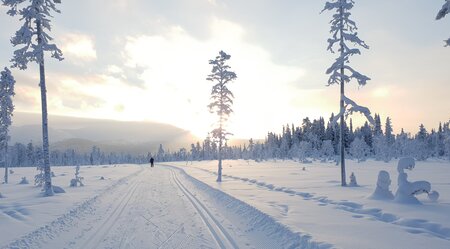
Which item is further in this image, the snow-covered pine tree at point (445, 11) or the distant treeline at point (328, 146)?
the distant treeline at point (328, 146)

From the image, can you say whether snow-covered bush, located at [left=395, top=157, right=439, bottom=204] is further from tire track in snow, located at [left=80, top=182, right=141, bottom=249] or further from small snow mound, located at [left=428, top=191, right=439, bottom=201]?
tire track in snow, located at [left=80, top=182, right=141, bottom=249]

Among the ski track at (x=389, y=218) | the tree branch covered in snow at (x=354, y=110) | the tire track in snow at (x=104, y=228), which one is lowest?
the tire track in snow at (x=104, y=228)

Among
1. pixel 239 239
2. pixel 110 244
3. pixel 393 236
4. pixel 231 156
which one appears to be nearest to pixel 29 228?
pixel 110 244

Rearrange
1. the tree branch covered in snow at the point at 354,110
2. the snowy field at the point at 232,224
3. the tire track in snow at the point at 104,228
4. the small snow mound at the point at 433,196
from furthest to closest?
the tree branch covered in snow at the point at 354,110 < the small snow mound at the point at 433,196 < the tire track in snow at the point at 104,228 < the snowy field at the point at 232,224

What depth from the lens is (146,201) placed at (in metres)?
18.1

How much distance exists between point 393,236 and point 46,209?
14.0m

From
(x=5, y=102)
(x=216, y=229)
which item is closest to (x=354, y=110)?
(x=216, y=229)

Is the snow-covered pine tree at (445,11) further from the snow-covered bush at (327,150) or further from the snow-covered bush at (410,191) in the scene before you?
the snow-covered bush at (327,150)

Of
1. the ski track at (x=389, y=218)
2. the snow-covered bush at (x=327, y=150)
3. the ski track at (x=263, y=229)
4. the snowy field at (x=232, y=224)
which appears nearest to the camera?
the ski track at (x=263, y=229)

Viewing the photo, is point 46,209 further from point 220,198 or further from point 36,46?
point 36,46

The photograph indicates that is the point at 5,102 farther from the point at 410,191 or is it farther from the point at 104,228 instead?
the point at 410,191

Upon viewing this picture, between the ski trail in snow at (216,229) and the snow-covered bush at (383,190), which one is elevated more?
the snow-covered bush at (383,190)

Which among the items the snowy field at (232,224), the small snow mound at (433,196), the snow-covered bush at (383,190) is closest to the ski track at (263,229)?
the snowy field at (232,224)

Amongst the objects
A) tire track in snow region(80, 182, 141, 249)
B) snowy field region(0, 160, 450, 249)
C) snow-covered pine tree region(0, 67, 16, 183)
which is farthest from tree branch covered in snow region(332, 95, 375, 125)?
Result: snow-covered pine tree region(0, 67, 16, 183)
